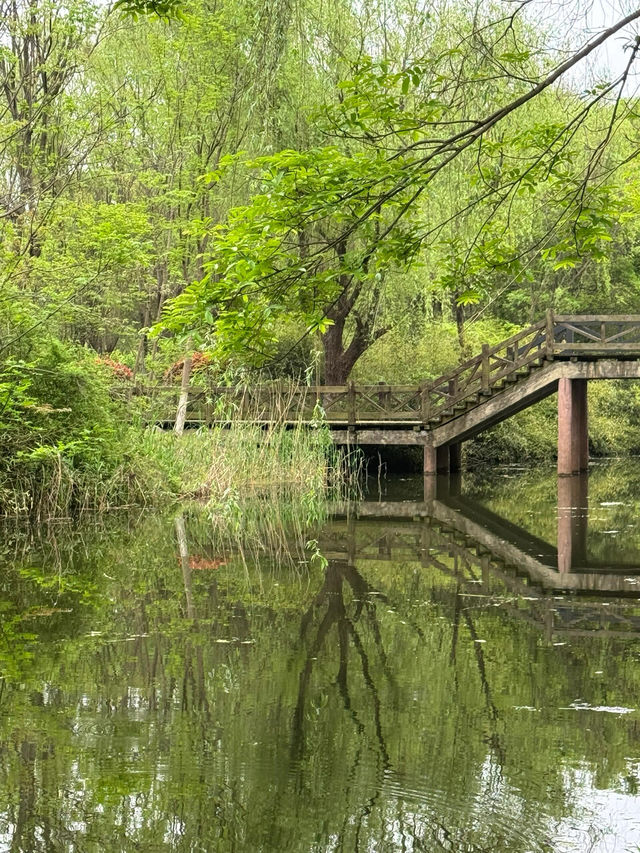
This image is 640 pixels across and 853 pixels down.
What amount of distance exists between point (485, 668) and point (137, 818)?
2624 millimetres

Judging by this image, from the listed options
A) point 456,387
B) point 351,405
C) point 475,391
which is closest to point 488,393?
point 475,391

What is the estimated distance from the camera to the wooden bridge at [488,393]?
21.6m

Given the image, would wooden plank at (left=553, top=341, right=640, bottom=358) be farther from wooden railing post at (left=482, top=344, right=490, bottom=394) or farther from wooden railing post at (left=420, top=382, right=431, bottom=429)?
wooden railing post at (left=420, top=382, right=431, bottom=429)

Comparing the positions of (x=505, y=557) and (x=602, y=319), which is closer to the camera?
(x=505, y=557)

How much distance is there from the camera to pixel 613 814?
13.0ft

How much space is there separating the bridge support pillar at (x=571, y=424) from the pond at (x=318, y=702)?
441 inches

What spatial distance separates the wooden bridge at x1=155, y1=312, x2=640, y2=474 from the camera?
21594mm

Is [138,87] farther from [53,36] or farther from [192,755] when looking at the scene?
[192,755]

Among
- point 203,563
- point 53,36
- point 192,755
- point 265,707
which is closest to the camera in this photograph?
point 192,755

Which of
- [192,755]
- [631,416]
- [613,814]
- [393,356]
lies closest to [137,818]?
[192,755]

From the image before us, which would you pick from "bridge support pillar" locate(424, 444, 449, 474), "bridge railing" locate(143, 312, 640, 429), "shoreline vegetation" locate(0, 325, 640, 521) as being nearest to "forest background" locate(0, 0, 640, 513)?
"shoreline vegetation" locate(0, 325, 640, 521)

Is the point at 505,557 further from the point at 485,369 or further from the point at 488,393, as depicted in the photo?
the point at 488,393

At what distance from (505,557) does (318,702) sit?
6215 mm

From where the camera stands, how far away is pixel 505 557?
11.3m
